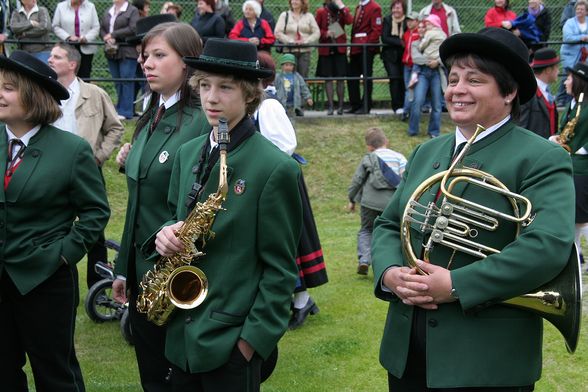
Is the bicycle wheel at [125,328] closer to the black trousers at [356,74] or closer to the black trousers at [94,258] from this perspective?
the black trousers at [94,258]

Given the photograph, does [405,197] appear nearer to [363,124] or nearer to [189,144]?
[189,144]

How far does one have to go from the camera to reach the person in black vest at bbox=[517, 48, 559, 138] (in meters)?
9.45

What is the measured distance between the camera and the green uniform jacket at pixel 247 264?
151 inches

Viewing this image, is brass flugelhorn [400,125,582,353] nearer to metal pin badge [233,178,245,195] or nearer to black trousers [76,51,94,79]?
metal pin badge [233,178,245,195]

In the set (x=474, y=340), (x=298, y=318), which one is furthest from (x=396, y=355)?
(x=298, y=318)

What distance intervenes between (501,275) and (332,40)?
1357cm

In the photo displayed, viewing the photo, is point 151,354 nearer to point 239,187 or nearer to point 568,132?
point 239,187

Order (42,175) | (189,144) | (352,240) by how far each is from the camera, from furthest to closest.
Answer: (352,240) < (42,175) < (189,144)

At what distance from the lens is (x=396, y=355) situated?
3686 millimetres

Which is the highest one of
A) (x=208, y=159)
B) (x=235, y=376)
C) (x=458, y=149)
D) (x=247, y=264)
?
(x=458, y=149)

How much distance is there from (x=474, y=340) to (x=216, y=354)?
1.11 m

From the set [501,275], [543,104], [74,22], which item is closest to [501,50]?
[501,275]

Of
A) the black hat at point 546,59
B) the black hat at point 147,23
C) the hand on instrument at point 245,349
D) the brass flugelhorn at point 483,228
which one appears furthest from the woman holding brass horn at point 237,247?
the black hat at point 546,59

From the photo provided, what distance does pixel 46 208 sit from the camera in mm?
4938
